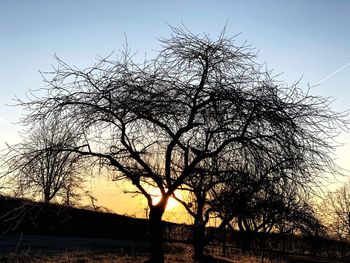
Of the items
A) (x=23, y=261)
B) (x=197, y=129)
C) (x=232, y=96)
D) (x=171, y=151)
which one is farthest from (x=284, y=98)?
(x=23, y=261)

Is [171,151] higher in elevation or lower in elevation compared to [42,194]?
higher

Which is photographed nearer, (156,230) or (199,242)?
(156,230)

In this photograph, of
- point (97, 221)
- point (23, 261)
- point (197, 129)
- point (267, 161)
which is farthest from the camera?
point (97, 221)

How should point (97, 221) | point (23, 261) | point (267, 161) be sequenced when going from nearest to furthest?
1. point (267, 161)
2. point (23, 261)
3. point (97, 221)

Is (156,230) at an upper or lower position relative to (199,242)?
lower

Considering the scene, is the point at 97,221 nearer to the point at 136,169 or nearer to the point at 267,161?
the point at 136,169

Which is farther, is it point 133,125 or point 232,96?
point 133,125

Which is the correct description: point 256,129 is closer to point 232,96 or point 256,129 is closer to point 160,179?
point 232,96

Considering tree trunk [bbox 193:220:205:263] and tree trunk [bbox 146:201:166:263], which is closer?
tree trunk [bbox 146:201:166:263]

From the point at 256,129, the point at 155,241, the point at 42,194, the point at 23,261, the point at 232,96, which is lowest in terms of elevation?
the point at 23,261

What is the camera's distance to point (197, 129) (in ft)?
34.2

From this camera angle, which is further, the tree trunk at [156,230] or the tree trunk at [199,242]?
the tree trunk at [199,242]

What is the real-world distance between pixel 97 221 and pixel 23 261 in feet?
56.5

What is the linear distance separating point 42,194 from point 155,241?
10.0 feet
